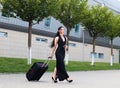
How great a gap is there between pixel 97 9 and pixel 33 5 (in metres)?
12.7

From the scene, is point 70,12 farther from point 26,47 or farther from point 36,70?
point 36,70

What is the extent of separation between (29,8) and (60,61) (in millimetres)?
10877

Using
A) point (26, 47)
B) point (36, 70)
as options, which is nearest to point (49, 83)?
point (36, 70)

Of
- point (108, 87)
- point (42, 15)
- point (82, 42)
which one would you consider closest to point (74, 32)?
point (82, 42)

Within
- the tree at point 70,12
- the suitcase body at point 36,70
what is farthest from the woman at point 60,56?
the tree at point 70,12

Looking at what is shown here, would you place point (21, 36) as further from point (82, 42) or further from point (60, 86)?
point (60, 86)

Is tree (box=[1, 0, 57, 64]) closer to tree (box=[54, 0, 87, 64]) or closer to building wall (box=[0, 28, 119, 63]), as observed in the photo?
tree (box=[54, 0, 87, 64])

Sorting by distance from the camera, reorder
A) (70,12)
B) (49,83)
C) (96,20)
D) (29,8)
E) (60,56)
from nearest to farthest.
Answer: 1. (49,83)
2. (60,56)
3. (29,8)
4. (70,12)
5. (96,20)

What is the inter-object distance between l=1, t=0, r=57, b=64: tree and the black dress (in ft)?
34.3

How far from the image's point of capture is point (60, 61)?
1216cm

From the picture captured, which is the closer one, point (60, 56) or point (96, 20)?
point (60, 56)

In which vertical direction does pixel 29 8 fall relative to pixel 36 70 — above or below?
above

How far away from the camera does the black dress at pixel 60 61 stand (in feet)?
39.9

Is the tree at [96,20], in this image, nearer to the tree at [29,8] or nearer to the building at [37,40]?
the building at [37,40]
